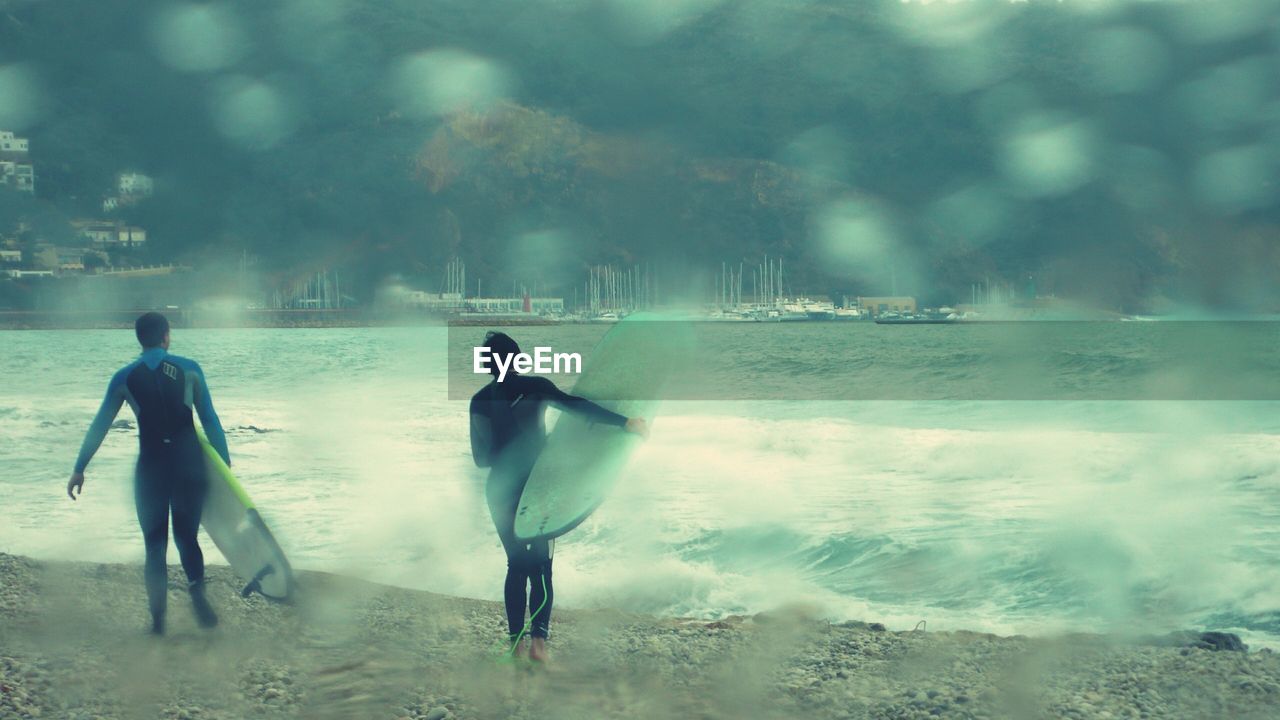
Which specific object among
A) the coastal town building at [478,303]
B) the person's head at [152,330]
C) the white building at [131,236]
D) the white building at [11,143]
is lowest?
the person's head at [152,330]

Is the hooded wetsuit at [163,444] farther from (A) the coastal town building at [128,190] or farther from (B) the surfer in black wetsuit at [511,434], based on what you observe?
(A) the coastal town building at [128,190]

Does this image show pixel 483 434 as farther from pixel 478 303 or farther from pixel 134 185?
pixel 134 185

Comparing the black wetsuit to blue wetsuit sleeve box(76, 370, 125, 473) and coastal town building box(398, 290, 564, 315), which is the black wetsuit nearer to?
blue wetsuit sleeve box(76, 370, 125, 473)

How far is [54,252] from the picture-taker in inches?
5108

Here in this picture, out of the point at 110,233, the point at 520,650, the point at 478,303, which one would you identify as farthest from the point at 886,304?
the point at 520,650

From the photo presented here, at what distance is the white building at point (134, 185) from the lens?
14938 centimetres

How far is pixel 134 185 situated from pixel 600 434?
165 meters

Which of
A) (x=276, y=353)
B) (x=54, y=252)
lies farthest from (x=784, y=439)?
(x=54, y=252)

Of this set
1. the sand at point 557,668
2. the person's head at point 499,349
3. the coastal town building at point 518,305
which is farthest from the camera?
the coastal town building at point 518,305

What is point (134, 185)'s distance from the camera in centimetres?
15025

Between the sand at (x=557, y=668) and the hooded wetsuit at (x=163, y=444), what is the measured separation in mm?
552

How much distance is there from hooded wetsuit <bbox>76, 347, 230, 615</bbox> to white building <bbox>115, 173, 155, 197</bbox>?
161m

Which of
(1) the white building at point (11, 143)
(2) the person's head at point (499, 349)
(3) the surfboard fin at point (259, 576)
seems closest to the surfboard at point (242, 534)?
(3) the surfboard fin at point (259, 576)

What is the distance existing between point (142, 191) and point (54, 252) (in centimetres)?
2287
